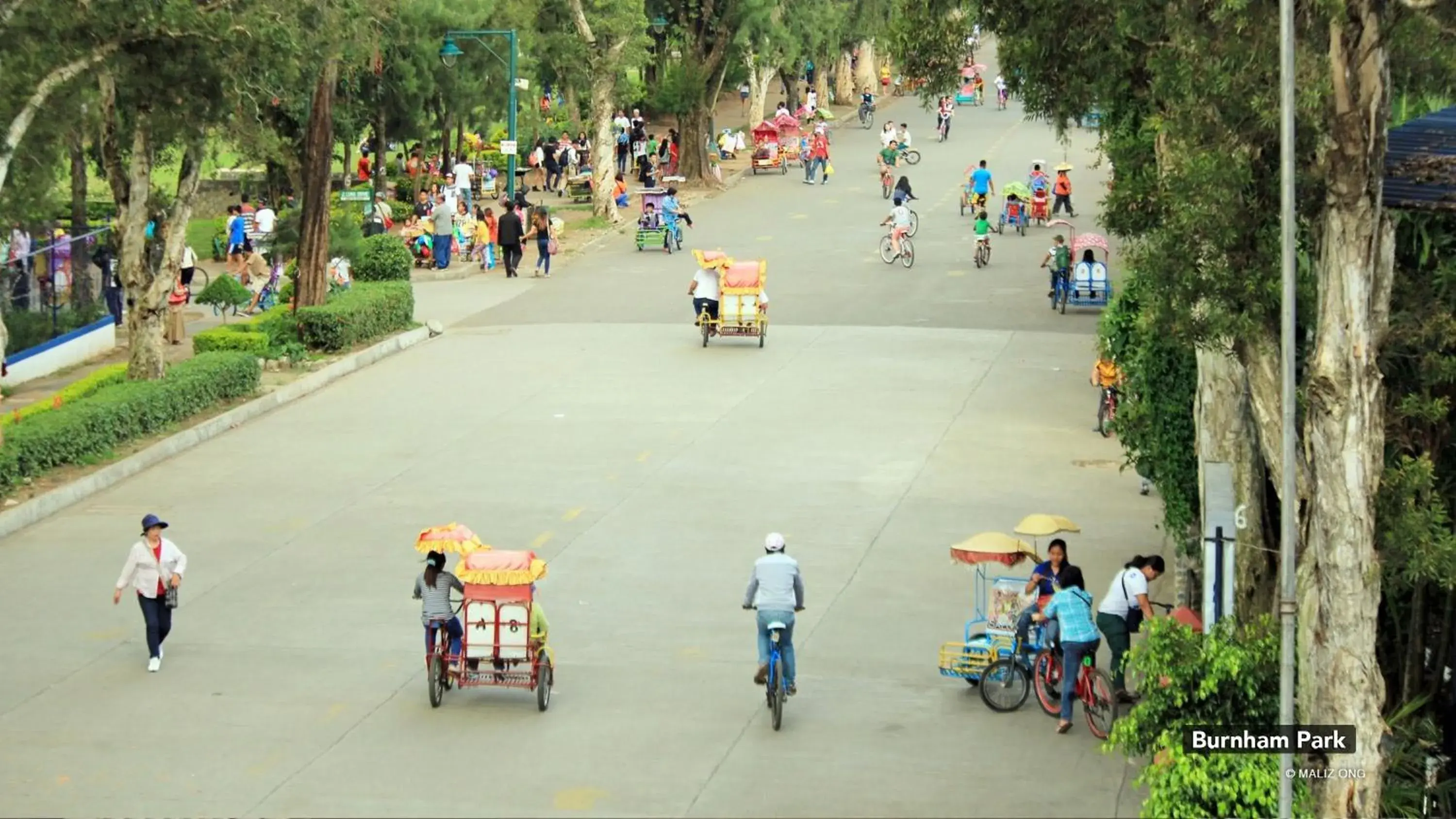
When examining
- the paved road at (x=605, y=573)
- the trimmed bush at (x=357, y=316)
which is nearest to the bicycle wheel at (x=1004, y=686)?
the paved road at (x=605, y=573)

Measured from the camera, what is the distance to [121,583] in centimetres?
1628

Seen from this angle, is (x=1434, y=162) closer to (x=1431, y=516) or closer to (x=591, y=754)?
(x=1431, y=516)

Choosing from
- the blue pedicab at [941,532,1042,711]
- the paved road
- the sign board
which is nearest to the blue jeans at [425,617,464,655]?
the paved road

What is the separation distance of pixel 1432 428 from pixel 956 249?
2970 cm

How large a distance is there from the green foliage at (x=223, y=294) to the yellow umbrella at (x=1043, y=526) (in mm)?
21990

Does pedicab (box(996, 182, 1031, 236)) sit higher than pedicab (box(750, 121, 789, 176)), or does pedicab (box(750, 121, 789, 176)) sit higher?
pedicab (box(750, 121, 789, 176))

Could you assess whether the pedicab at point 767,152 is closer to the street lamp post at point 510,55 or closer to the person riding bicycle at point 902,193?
the person riding bicycle at point 902,193

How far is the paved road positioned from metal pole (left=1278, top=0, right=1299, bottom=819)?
8.05 ft

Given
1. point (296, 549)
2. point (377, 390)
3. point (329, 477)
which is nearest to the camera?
point (296, 549)

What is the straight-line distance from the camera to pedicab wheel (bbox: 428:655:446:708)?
15383 millimetres

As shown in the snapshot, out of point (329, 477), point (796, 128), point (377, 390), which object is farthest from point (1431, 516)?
point (796, 128)

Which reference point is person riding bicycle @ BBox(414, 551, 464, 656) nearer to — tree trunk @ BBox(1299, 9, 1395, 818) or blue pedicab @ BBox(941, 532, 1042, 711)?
blue pedicab @ BBox(941, 532, 1042, 711)

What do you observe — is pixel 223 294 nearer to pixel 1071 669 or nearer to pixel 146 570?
pixel 146 570

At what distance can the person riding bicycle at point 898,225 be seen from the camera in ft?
134
